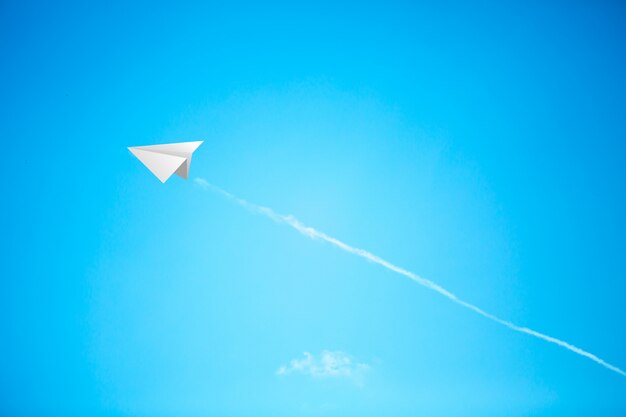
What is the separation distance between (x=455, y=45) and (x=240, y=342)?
232cm

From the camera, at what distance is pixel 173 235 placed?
2.46m

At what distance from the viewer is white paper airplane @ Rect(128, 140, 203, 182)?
8.11ft

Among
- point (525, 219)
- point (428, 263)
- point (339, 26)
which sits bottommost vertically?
point (428, 263)

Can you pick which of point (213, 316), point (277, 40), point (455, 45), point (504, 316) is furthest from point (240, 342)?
point (455, 45)

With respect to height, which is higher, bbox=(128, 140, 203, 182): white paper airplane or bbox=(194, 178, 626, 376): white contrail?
bbox=(128, 140, 203, 182): white paper airplane

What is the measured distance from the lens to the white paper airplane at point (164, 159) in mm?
2471

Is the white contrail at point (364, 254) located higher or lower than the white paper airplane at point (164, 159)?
lower

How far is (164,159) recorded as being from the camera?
248 cm

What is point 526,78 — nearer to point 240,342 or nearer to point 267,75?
point 267,75

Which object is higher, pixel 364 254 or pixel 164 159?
pixel 164 159

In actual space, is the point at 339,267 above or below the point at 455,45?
below

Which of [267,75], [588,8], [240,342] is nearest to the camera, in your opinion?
[240,342]

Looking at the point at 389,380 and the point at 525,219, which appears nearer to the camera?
the point at 389,380

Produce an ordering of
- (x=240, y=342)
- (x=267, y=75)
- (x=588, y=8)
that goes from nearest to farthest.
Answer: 1. (x=240, y=342)
2. (x=267, y=75)
3. (x=588, y=8)
